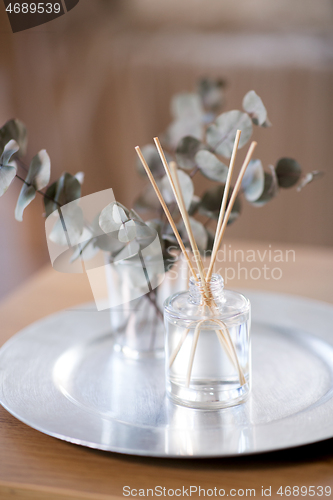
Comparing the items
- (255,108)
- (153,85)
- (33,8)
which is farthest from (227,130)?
(153,85)

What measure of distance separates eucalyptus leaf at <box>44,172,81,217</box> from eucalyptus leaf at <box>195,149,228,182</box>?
12cm

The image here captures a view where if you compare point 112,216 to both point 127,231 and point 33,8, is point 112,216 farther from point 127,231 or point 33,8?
point 33,8

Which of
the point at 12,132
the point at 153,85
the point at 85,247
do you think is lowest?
the point at 85,247

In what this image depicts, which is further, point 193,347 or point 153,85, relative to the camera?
point 153,85

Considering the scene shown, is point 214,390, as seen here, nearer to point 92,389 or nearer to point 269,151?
point 92,389

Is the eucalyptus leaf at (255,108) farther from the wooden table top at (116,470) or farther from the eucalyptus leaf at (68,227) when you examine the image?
the wooden table top at (116,470)

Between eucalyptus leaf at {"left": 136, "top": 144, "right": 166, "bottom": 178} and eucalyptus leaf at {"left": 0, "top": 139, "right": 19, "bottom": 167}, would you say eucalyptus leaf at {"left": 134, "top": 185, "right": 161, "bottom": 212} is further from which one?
eucalyptus leaf at {"left": 0, "top": 139, "right": 19, "bottom": 167}

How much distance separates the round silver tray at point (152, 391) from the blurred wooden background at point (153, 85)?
0.99 m

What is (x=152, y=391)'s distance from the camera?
45 centimetres

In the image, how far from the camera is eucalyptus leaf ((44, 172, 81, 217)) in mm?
474

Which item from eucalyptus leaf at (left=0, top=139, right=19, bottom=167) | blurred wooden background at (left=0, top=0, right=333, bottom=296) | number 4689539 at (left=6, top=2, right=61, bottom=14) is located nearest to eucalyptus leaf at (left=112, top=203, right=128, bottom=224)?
eucalyptus leaf at (left=0, top=139, right=19, bottom=167)

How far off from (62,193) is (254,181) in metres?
0.18

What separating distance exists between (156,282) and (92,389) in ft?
0.39

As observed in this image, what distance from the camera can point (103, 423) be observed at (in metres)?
0.39
